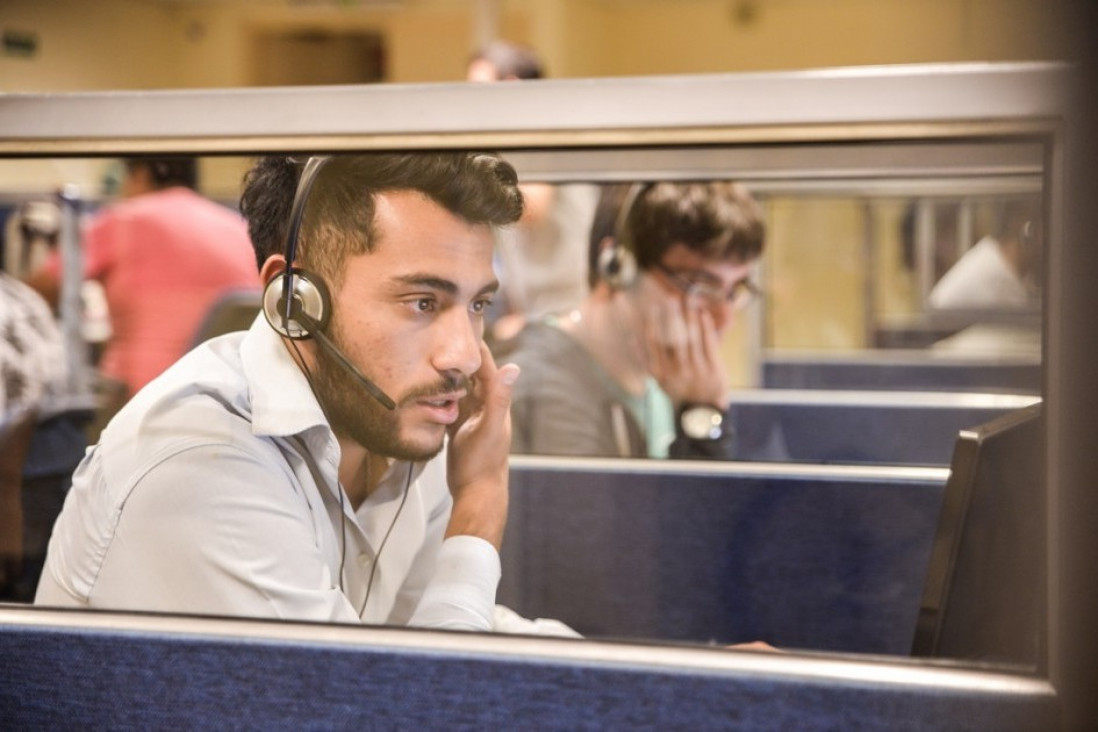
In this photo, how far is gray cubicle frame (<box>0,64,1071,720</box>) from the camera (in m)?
0.72

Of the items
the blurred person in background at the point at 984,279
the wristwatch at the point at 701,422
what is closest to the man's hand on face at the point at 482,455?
the wristwatch at the point at 701,422

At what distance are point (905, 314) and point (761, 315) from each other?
2.03 metres

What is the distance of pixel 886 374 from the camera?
12.0 ft

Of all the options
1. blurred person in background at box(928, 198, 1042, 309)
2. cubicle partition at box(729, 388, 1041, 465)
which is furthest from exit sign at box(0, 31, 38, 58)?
cubicle partition at box(729, 388, 1041, 465)

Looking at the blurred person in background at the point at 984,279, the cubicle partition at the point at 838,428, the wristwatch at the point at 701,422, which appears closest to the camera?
the wristwatch at the point at 701,422

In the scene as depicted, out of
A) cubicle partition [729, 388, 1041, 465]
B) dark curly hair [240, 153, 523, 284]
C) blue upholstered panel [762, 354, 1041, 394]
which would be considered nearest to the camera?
dark curly hair [240, 153, 523, 284]

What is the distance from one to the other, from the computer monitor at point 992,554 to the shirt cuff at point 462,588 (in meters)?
0.33

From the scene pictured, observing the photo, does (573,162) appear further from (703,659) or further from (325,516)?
(703,659)

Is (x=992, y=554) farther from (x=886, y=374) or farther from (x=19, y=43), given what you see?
(x=19, y=43)

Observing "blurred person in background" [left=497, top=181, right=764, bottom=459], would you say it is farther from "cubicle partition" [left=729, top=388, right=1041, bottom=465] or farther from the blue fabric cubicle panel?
"cubicle partition" [left=729, top=388, right=1041, bottom=465]

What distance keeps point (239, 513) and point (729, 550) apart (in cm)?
91

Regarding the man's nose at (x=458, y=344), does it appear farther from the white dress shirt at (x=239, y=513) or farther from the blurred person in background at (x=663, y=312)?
the blurred person in background at (x=663, y=312)

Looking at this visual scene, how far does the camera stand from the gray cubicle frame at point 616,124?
721 mm

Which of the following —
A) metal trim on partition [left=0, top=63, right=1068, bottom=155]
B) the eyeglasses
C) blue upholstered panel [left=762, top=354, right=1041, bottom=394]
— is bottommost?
metal trim on partition [left=0, top=63, right=1068, bottom=155]
